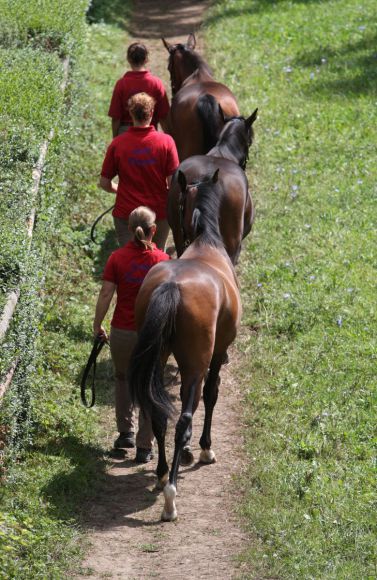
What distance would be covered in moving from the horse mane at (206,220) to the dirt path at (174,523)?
1.61 metres

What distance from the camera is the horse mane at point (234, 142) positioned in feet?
31.4

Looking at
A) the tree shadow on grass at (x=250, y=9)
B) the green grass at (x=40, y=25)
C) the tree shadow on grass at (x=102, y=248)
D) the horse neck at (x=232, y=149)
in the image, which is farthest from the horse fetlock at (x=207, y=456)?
the tree shadow on grass at (x=250, y=9)

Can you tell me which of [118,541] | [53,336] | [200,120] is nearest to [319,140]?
[200,120]

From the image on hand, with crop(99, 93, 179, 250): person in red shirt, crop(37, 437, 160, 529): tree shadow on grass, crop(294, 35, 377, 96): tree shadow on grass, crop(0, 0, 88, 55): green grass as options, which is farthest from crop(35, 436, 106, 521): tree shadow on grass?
crop(294, 35, 377, 96): tree shadow on grass

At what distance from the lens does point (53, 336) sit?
362 inches

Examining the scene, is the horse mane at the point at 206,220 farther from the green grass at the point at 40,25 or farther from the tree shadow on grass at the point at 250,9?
the tree shadow on grass at the point at 250,9

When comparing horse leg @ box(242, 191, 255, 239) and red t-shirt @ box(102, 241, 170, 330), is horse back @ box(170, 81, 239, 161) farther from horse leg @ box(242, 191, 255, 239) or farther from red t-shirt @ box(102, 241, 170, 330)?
red t-shirt @ box(102, 241, 170, 330)

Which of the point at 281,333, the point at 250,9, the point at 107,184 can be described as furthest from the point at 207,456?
the point at 250,9

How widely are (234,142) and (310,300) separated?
1722 millimetres

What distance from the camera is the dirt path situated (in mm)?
6227

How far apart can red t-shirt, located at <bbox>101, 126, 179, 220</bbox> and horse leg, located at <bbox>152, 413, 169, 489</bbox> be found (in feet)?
8.16

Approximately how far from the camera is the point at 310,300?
33.1 feet

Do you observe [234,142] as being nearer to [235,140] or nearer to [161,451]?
[235,140]

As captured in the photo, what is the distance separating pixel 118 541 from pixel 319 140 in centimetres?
940
